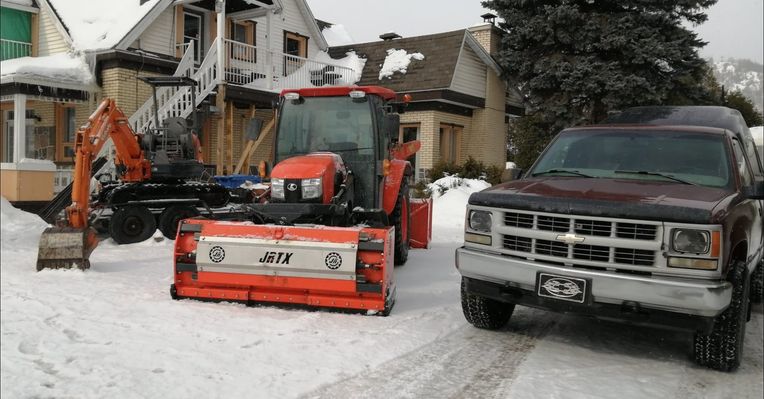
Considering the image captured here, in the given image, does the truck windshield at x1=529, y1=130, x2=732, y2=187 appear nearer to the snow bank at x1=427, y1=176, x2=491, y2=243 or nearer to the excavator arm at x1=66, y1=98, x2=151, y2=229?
the excavator arm at x1=66, y1=98, x2=151, y2=229

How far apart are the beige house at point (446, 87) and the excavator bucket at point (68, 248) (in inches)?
513

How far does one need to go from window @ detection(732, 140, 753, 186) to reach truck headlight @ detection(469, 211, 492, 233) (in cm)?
220

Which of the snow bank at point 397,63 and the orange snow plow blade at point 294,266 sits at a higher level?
the snow bank at point 397,63

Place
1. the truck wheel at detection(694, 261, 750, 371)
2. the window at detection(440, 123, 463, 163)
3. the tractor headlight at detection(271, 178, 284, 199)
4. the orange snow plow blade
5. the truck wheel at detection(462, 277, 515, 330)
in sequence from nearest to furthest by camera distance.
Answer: the truck wheel at detection(694, 261, 750, 371) < the truck wheel at detection(462, 277, 515, 330) < the orange snow plow blade < the tractor headlight at detection(271, 178, 284, 199) < the window at detection(440, 123, 463, 163)

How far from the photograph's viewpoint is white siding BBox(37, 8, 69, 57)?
8.82ft

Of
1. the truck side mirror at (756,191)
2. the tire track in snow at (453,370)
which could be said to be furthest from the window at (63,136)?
the truck side mirror at (756,191)

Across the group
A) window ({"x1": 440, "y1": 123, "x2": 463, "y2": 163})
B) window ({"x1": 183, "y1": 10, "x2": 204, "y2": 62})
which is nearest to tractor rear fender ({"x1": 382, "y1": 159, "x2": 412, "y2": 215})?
window ({"x1": 183, "y1": 10, "x2": 204, "y2": 62})

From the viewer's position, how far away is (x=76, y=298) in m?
4.95

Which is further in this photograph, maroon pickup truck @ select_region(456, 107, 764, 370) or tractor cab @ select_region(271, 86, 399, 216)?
tractor cab @ select_region(271, 86, 399, 216)

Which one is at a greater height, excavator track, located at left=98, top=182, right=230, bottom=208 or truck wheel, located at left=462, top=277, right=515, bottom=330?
excavator track, located at left=98, top=182, right=230, bottom=208

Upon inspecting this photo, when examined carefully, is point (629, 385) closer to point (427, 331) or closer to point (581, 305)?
point (581, 305)

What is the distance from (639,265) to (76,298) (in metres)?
4.64

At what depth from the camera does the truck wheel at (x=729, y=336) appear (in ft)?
13.0

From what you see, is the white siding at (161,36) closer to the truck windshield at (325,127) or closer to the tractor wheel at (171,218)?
the tractor wheel at (171,218)
